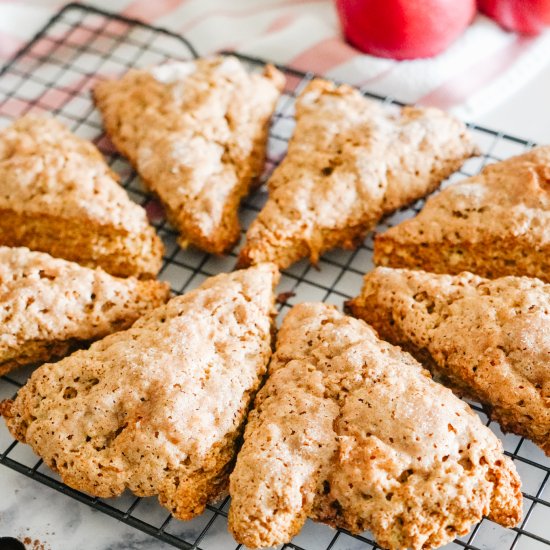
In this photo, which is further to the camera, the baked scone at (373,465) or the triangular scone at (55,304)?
the triangular scone at (55,304)

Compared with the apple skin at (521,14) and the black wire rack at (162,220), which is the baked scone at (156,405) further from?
the apple skin at (521,14)

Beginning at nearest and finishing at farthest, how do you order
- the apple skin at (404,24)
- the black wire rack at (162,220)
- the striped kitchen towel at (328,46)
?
the black wire rack at (162,220), the apple skin at (404,24), the striped kitchen towel at (328,46)

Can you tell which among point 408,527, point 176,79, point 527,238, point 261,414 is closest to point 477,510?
point 408,527

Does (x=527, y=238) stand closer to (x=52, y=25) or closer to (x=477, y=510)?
(x=477, y=510)

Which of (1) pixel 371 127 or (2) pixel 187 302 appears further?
(1) pixel 371 127

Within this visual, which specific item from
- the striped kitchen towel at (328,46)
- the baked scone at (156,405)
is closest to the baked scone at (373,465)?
the baked scone at (156,405)

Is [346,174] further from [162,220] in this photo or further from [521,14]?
[521,14]

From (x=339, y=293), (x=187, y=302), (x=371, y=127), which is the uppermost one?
(x=371, y=127)
